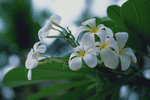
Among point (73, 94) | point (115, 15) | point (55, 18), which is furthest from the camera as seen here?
point (73, 94)

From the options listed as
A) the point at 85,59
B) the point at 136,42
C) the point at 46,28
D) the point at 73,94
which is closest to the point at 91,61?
the point at 85,59

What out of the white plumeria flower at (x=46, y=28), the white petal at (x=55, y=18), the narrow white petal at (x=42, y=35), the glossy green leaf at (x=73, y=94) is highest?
the white petal at (x=55, y=18)

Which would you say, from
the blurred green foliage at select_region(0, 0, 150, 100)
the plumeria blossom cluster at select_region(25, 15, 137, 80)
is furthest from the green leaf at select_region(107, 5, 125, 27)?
the plumeria blossom cluster at select_region(25, 15, 137, 80)

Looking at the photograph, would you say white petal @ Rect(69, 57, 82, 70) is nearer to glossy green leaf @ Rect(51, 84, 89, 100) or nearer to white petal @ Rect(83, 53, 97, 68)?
white petal @ Rect(83, 53, 97, 68)

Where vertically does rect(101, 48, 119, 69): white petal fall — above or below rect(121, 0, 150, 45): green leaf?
below

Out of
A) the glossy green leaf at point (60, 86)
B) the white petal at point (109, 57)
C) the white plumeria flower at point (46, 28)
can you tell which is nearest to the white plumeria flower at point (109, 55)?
the white petal at point (109, 57)

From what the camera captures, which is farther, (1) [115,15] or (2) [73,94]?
(2) [73,94]

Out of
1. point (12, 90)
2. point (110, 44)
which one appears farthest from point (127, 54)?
point (12, 90)

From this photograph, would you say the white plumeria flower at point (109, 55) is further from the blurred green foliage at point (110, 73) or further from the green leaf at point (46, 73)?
the green leaf at point (46, 73)

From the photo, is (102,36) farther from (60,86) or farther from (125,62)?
(60,86)
